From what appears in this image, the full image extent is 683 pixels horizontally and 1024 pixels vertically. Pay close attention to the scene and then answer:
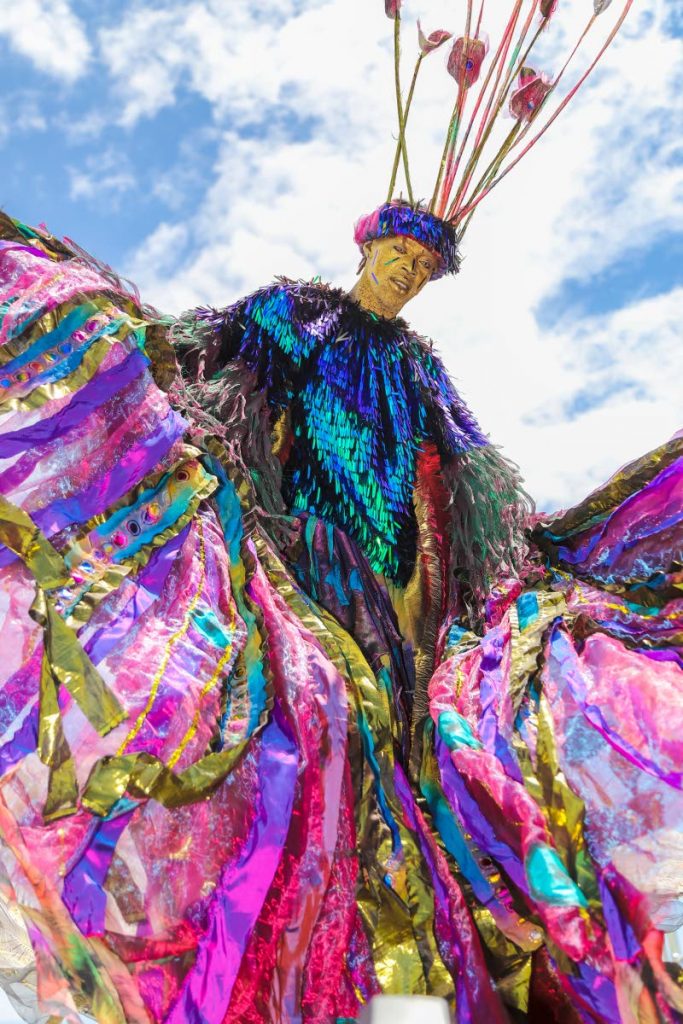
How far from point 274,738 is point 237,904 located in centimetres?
22

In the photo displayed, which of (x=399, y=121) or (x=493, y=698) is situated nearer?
(x=493, y=698)

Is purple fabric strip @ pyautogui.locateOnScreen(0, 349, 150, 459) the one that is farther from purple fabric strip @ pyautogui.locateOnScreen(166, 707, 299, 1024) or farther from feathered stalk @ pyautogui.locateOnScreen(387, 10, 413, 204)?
feathered stalk @ pyautogui.locateOnScreen(387, 10, 413, 204)

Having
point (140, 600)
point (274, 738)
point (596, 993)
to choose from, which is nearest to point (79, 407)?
point (140, 600)

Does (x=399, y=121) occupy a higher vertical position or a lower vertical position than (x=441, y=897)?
higher

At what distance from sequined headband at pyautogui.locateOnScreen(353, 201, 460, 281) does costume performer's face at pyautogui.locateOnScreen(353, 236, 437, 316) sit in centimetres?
2

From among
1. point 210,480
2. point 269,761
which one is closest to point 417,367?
point 210,480

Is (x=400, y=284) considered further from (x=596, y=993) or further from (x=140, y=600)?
(x=596, y=993)

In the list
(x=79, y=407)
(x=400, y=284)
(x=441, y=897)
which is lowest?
(x=441, y=897)

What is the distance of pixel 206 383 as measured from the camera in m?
1.93

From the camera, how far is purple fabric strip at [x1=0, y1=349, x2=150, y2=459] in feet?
4.46

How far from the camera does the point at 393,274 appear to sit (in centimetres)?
214

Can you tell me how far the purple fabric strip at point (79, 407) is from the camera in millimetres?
1358

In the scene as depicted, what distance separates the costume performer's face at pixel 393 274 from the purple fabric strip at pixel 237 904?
1255 mm

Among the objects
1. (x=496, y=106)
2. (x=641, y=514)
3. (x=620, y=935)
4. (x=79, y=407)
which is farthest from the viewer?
(x=496, y=106)
